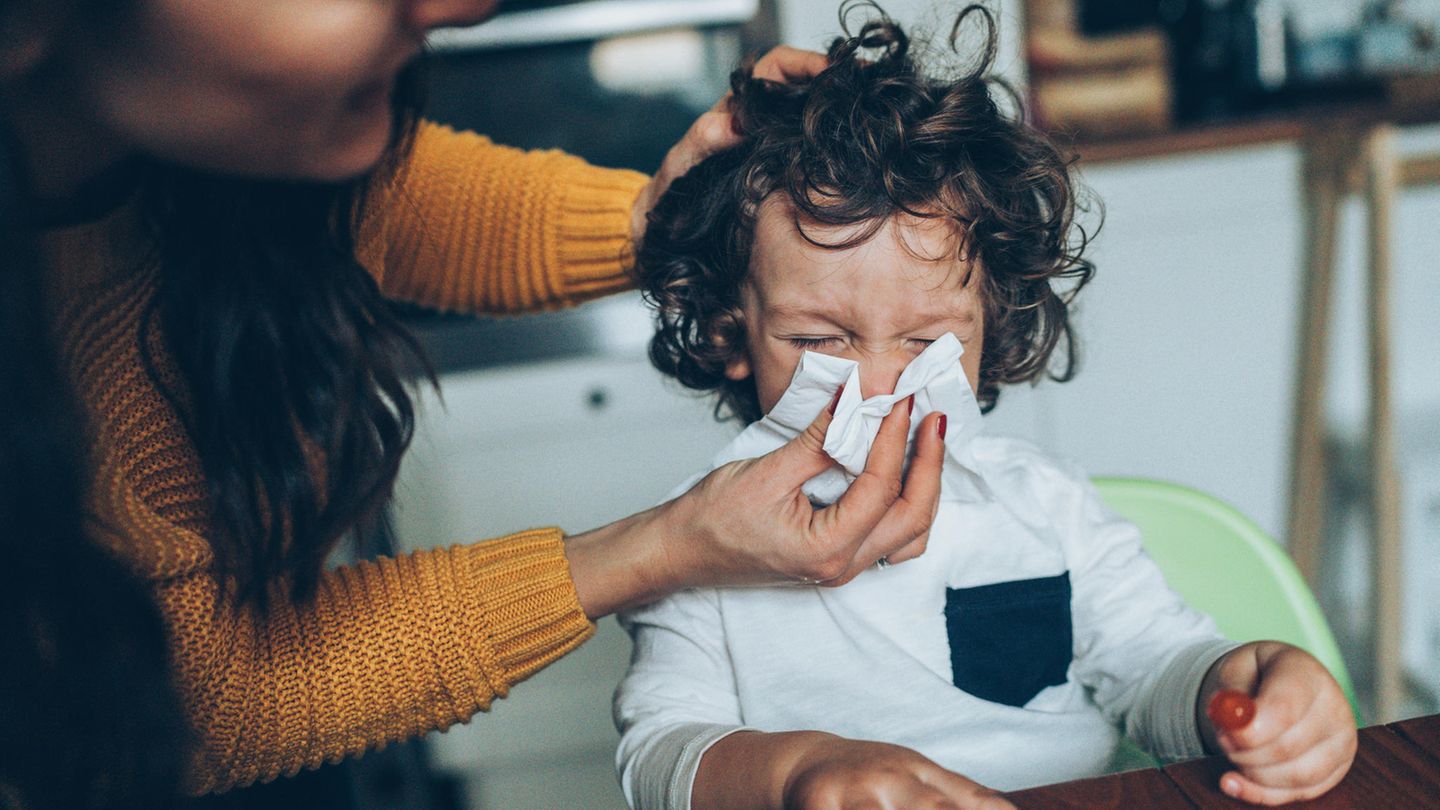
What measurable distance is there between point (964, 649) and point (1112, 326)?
1.13 meters

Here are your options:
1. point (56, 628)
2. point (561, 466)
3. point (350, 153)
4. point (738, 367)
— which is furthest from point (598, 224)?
point (561, 466)

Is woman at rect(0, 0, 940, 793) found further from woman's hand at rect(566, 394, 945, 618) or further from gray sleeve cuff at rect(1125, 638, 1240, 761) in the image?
gray sleeve cuff at rect(1125, 638, 1240, 761)

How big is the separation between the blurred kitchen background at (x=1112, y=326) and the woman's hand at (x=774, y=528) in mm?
827

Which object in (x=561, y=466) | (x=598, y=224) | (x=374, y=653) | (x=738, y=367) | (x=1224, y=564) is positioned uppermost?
(x=598, y=224)

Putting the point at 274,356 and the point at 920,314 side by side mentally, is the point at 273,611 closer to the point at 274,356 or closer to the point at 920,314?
the point at 274,356

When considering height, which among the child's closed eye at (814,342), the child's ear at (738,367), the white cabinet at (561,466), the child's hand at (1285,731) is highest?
the child's closed eye at (814,342)

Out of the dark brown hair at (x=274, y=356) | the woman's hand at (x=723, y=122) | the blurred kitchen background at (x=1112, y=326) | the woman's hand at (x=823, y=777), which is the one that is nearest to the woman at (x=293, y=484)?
the dark brown hair at (x=274, y=356)

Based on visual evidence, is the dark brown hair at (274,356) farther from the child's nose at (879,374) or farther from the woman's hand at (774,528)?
the child's nose at (879,374)

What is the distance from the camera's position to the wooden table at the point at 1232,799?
0.51 metres

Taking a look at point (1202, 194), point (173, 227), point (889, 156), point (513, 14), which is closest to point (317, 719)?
point (173, 227)

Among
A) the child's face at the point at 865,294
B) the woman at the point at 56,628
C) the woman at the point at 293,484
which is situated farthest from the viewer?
the child's face at the point at 865,294

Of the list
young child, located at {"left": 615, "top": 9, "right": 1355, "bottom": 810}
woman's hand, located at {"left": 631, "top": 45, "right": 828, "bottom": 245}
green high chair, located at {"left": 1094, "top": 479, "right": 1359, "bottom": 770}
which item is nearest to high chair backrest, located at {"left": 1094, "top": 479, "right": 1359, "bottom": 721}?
green high chair, located at {"left": 1094, "top": 479, "right": 1359, "bottom": 770}

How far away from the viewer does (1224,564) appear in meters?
0.93

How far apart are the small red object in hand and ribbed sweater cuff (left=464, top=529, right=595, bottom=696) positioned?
40cm
